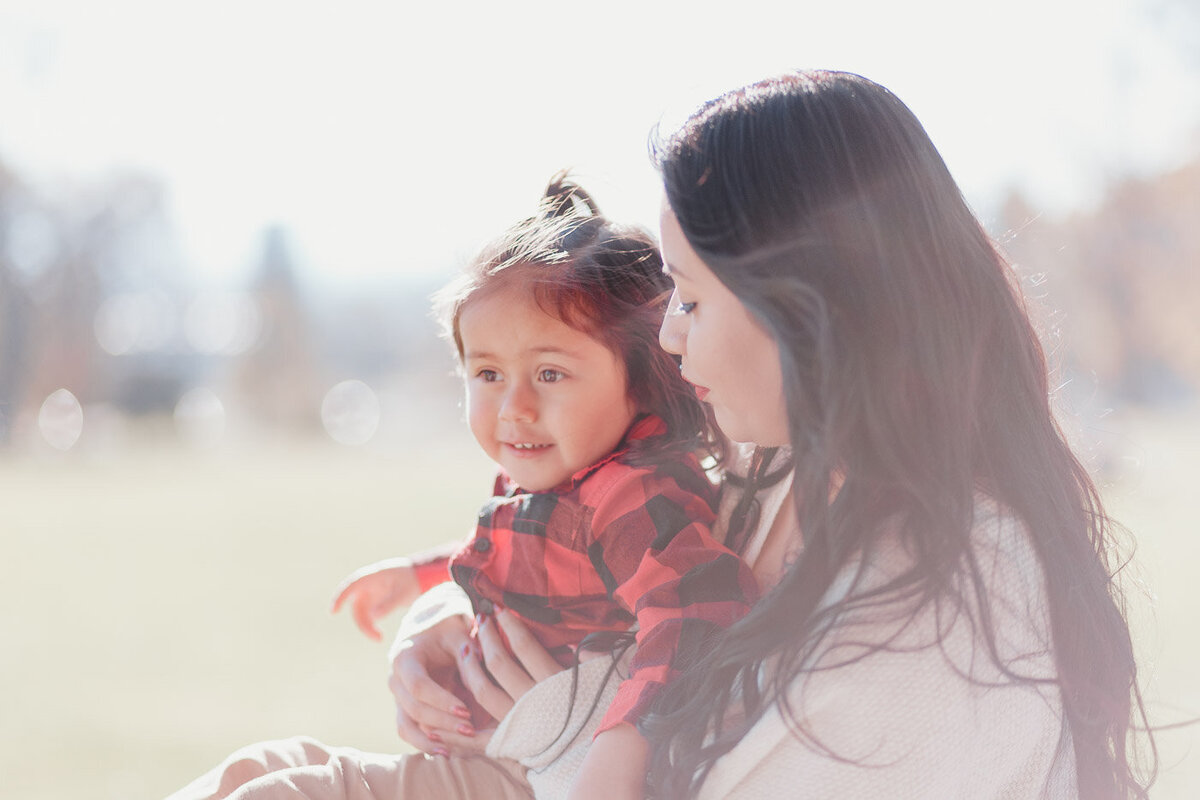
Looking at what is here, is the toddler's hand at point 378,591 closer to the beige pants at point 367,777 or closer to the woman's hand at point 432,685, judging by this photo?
the woman's hand at point 432,685

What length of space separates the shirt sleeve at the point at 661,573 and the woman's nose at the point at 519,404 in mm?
164

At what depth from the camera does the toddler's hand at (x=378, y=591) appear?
5.94ft

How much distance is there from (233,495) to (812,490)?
9.30 m

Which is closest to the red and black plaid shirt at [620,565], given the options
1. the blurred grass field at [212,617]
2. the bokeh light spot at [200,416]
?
the blurred grass field at [212,617]

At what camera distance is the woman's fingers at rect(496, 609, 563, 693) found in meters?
1.37

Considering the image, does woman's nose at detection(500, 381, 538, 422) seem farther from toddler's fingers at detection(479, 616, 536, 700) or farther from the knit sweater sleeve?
the knit sweater sleeve

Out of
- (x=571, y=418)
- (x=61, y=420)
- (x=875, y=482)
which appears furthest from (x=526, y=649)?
(x=61, y=420)

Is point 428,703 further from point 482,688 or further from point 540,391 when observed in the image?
point 540,391

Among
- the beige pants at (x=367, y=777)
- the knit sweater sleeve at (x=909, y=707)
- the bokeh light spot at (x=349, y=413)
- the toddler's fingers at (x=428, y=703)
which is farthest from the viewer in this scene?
the bokeh light spot at (x=349, y=413)

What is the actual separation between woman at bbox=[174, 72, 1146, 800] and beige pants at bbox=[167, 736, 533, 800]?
30 cm

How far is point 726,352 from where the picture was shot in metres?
1.10

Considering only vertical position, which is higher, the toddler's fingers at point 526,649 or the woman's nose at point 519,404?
the woman's nose at point 519,404

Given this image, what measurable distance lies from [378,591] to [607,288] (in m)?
0.70

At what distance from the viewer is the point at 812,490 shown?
3.59 feet
